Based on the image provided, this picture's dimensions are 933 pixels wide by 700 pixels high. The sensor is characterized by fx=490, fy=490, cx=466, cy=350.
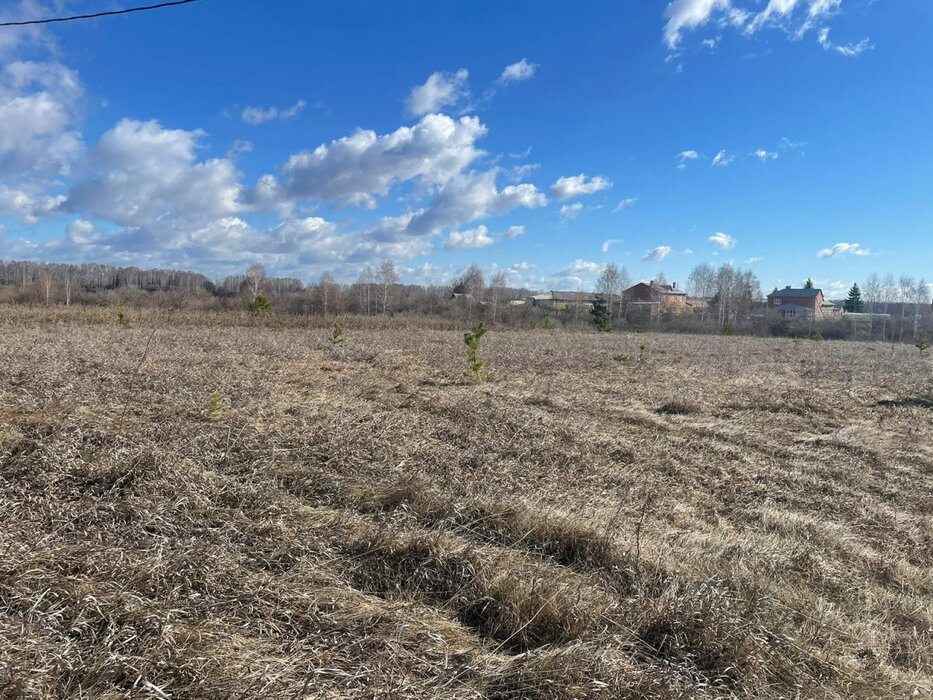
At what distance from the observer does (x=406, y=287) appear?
72562 mm

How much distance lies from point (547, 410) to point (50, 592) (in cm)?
792

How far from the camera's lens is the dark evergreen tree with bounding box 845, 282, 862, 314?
263ft

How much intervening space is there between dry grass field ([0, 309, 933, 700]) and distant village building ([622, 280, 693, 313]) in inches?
2620

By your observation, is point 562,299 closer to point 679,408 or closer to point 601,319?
point 601,319

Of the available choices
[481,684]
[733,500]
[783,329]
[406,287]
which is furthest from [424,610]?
[406,287]

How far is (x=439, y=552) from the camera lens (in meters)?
3.43

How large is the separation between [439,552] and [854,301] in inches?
3970

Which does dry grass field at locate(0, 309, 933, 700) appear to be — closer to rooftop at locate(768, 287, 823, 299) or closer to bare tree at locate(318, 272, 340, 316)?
bare tree at locate(318, 272, 340, 316)

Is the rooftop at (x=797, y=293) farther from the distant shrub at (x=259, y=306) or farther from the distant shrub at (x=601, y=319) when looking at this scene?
the distant shrub at (x=259, y=306)

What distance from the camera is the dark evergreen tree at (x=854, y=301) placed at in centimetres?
8025

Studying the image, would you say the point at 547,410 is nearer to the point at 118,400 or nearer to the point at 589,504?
the point at 589,504

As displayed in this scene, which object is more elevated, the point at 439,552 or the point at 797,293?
the point at 797,293

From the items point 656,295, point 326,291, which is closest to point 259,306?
point 326,291

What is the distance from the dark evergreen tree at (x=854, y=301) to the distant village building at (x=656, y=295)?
83.4 feet
